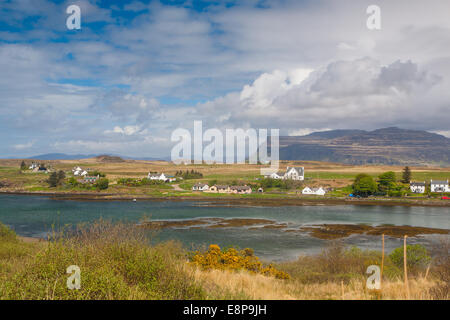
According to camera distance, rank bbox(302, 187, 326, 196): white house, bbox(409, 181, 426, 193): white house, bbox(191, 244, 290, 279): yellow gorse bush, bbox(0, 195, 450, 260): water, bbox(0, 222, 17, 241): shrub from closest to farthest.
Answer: bbox(191, 244, 290, 279): yellow gorse bush → bbox(0, 222, 17, 241): shrub → bbox(0, 195, 450, 260): water → bbox(409, 181, 426, 193): white house → bbox(302, 187, 326, 196): white house

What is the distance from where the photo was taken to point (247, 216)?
5262 cm

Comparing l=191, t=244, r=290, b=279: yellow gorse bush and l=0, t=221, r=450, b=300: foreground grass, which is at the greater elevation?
l=0, t=221, r=450, b=300: foreground grass

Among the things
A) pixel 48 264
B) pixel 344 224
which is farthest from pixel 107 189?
pixel 48 264

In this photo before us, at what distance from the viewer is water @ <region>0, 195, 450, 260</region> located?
33.9 meters

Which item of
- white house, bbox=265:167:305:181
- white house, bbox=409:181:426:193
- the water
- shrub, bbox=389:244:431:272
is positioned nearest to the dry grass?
shrub, bbox=389:244:431:272

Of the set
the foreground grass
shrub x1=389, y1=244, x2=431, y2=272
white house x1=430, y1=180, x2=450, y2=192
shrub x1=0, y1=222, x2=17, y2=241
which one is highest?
the foreground grass

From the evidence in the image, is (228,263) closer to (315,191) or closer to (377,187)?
(315,191)

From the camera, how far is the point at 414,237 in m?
38.2

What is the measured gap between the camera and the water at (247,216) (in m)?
33.9

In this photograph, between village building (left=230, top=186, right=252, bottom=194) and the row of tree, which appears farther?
village building (left=230, top=186, right=252, bottom=194)

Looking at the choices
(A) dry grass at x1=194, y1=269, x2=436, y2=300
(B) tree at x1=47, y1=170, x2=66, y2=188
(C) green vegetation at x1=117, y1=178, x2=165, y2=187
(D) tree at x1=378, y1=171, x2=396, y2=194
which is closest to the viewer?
(A) dry grass at x1=194, y1=269, x2=436, y2=300

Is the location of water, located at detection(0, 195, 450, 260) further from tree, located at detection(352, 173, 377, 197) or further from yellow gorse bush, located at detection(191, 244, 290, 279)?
tree, located at detection(352, 173, 377, 197)

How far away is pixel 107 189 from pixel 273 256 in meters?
68.9
